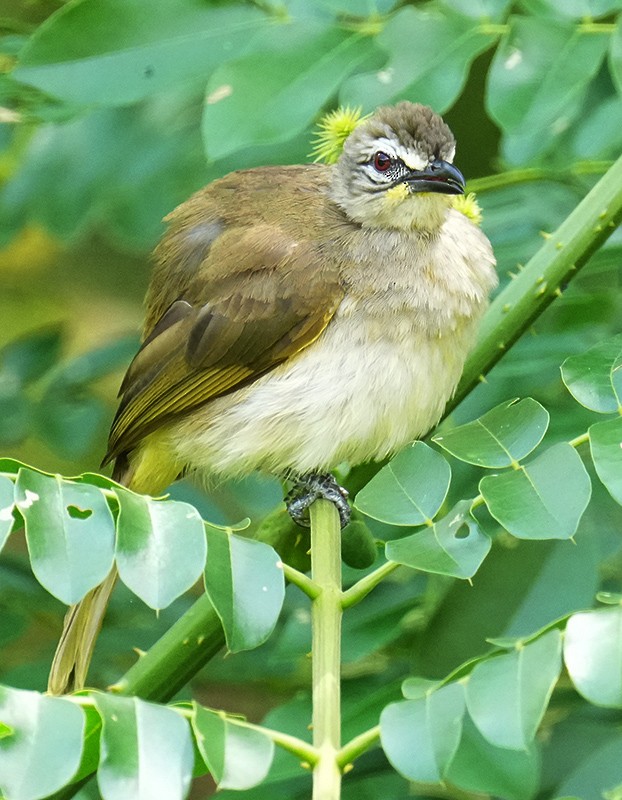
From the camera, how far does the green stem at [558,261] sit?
92.0 inches

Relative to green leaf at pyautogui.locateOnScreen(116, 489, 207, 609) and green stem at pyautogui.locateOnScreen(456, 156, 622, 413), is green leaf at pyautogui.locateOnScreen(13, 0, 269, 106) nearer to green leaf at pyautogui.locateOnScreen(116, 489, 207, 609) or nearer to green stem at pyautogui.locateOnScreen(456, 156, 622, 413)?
green stem at pyautogui.locateOnScreen(456, 156, 622, 413)

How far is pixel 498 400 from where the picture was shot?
9.42ft

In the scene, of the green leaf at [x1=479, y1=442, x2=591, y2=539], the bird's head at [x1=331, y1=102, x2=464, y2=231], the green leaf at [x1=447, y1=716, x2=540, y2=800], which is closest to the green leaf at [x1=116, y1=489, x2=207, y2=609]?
the green leaf at [x1=479, y1=442, x2=591, y2=539]

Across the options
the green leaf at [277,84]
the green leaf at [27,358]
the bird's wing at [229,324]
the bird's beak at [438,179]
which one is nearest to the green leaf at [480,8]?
the green leaf at [277,84]

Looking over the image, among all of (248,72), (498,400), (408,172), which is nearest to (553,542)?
(498,400)

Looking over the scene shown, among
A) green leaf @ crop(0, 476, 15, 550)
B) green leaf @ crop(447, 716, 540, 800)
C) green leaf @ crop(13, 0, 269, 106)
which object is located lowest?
green leaf @ crop(447, 716, 540, 800)

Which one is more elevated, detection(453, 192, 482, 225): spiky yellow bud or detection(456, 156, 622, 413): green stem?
detection(453, 192, 482, 225): spiky yellow bud

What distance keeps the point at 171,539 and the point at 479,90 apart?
2638 mm

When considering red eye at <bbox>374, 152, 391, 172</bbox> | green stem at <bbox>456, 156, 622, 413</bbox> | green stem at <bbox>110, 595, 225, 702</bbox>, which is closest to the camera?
green stem at <bbox>110, 595, 225, 702</bbox>

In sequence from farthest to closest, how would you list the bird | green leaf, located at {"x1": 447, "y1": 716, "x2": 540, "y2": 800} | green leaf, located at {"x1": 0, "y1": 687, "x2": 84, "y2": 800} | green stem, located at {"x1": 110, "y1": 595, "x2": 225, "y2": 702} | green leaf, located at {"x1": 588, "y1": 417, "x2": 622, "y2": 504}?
the bird
green stem, located at {"x1": 110, "y1": 595, "x2": 225, "y2": 702}
green leaf, located at {"x1": 447, "y1": 716, "x2": 540, "y2": 800}
green leaf, located at {"x1": 588, "y1": 417, "x2": 622, "y2": 504}
green leaf, located at {"x1": 0, "y1": 687, "x2": 84, "y2": 800}

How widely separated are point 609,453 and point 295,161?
6.06ft

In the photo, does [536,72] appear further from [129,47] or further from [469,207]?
[129,47]

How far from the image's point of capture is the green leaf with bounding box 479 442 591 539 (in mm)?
1629

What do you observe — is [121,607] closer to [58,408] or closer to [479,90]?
[58,408]
